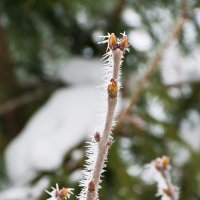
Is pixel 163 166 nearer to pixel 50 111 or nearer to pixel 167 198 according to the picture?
pixel 167 198

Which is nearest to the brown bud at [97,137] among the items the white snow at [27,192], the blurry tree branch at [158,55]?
the blurry tree branch at [158,55]

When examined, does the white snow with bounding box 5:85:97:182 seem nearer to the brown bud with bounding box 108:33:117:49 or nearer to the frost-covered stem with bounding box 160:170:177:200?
the frost-covered stem with bounding box 160:170:177:200

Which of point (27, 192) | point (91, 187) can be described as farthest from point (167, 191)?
point (27, 192)

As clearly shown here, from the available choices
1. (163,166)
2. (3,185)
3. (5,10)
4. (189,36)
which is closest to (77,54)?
(5,10)

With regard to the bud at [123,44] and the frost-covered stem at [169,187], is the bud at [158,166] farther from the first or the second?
the bud at [123,44]

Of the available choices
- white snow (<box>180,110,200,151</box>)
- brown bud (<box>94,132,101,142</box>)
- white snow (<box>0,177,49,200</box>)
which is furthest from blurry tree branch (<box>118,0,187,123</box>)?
white snow (<box>180,110,200,151</box>)

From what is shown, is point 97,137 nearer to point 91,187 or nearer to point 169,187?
point 91,187

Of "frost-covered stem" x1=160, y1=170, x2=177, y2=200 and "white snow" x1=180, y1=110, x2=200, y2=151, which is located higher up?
"white snow" x1=180, y1=110, x2=200, y2=151

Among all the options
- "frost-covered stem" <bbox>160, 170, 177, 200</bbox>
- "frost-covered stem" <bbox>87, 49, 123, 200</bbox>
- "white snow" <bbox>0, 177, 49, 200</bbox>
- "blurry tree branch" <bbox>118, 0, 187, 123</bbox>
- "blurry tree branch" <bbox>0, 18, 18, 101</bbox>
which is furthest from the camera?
"blurry tree branch" <bbox>0, 18, 18, 101</bbox>
